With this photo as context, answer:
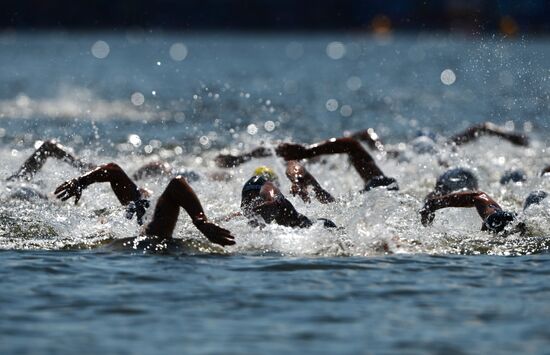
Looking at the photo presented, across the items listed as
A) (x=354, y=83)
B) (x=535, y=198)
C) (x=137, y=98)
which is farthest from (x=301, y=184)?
(x=354, y=83)

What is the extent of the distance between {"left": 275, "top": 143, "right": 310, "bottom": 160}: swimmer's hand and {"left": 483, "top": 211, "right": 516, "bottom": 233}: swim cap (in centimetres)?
278

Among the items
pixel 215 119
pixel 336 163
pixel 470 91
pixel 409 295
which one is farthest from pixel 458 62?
pixel 409 295

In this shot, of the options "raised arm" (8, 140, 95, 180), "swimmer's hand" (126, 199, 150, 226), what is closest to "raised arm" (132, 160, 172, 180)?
"raised arm" (8, 140, 95, 180)

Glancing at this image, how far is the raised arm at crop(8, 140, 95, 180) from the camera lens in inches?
640

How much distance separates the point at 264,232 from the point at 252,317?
9.18 feet

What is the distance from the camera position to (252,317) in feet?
31.8

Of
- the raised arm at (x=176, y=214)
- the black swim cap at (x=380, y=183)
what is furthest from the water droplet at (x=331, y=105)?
the raised arm at (x=176, y=214)

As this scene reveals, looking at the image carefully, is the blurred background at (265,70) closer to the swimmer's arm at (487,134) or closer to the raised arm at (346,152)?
the swimmer's arm at (487,134)

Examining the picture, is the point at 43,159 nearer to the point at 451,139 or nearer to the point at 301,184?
the point at 301,184

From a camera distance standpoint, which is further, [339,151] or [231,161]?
[231,161]

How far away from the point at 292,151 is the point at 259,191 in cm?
206

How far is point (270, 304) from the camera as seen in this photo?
10.1 meters

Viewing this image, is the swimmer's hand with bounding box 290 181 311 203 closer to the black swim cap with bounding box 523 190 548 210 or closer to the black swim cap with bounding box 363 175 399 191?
the black swim cap with bounding box 363 175 399 191

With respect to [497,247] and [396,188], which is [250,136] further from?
[497,247]
